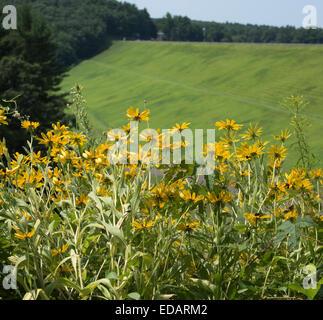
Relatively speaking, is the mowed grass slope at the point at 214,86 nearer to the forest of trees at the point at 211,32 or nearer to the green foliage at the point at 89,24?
the green foliage at the point at 89,24

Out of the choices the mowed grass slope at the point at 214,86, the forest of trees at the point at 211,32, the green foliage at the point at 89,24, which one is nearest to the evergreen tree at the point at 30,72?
the mowed grass slope at the point at 214,86

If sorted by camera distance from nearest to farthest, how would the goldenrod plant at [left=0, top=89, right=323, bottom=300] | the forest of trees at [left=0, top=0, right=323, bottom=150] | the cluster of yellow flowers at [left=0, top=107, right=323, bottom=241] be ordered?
the goldenrod plant at [left=0, top=89, right=323, bottom=300], the cluster of yellow flowers at [left=0, top=107, right=323, bottom=241], the forest of trees at [left=0, top=0, right=323, bottom=150]

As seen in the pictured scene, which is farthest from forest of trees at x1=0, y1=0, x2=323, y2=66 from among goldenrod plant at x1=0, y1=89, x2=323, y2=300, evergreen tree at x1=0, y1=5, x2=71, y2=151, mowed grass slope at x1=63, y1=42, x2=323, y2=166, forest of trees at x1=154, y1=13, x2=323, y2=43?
goldenrod plant at x1=0, y1=89, x2=323, y2=300

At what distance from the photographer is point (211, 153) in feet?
4.83

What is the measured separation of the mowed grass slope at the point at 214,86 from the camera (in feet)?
85.1

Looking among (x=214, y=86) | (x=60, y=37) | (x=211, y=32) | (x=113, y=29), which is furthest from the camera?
(x=211, y=32)

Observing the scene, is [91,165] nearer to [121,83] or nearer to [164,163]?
[164,163]

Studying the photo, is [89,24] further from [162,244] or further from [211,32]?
[162,244]

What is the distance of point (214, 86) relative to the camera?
34312mm

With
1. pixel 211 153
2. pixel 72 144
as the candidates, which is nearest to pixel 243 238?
pixel 211 153

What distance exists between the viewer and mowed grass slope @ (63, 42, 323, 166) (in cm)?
2595

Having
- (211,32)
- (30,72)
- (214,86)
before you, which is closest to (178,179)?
(30,72)

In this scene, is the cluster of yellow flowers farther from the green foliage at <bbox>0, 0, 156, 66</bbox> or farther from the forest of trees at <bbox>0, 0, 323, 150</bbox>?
the green foliage at <bbox>0, 0, 156, 66</bbox>

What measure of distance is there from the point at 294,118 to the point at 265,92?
91.5 ft
